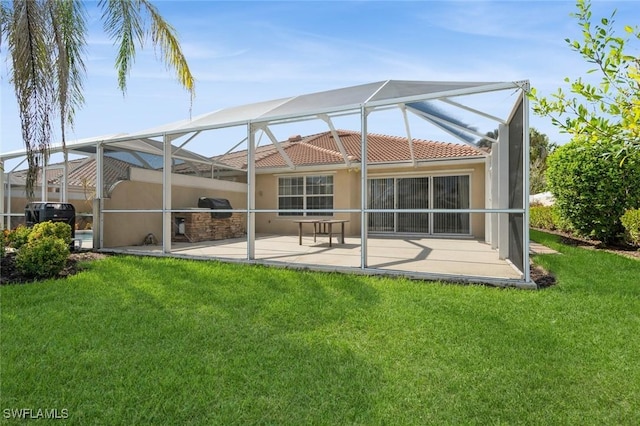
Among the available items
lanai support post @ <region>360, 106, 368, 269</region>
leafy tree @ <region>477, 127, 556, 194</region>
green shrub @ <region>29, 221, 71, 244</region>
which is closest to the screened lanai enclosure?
lanai support post @ <region>360, 106, 368, 269</region>

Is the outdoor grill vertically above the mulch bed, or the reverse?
the outdoor grill

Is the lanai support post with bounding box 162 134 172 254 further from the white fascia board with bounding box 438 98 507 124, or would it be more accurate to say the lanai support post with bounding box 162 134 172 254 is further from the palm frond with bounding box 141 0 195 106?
the white fascia board with bounding box 438 98 507 124

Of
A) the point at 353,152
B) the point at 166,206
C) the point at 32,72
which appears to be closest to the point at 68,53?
the point at 32,72

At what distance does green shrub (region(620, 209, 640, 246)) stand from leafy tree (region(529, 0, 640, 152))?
7620 millimetres

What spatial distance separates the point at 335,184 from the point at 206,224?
17.1 feet

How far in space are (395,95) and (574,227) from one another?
680 centimetres

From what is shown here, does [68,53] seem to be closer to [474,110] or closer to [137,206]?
[137,206]

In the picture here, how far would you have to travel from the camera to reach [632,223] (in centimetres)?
819

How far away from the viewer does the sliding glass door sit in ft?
43.4

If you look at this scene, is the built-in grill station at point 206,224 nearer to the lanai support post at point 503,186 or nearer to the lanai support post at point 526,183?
the lanai support post at point 503,186

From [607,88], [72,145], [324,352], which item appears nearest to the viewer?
[607,88]

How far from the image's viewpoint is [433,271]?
6.48 meters

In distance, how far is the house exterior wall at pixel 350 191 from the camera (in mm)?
12891

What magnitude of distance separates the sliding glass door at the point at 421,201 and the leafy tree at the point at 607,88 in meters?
11.2
